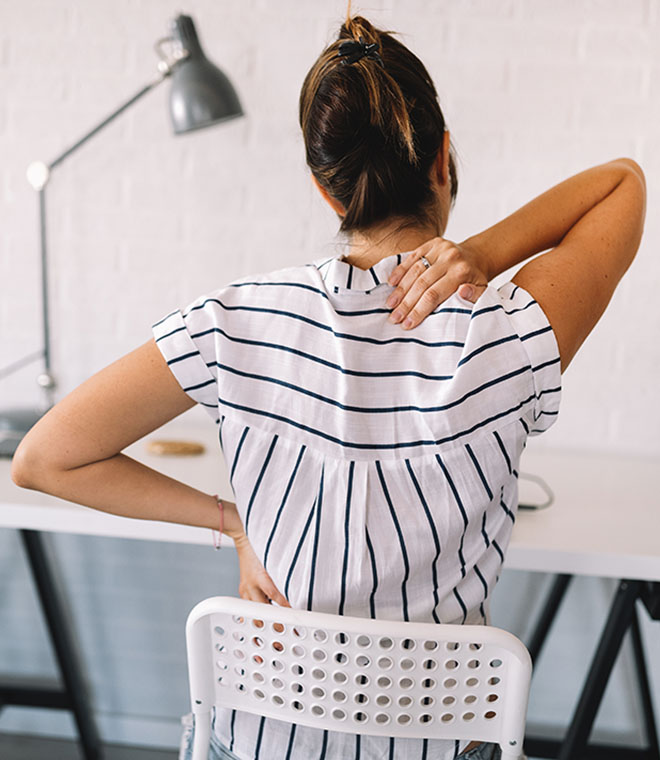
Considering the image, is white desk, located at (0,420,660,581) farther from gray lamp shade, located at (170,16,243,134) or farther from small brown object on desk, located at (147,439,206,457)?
gray lamp shade, located at (170,16,243,134)

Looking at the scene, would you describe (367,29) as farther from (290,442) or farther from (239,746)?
(239,746)

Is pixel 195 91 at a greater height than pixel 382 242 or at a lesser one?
greater

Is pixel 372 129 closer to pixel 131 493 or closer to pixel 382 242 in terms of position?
pixel 382 242

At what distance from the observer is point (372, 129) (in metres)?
0.77

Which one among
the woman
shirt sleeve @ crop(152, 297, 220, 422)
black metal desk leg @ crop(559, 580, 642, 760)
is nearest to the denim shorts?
the woman

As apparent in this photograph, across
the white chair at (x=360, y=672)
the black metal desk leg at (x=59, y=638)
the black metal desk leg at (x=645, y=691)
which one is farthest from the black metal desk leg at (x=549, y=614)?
the black metal desk leg at (x=59, y=638)

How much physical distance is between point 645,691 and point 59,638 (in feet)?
4.21

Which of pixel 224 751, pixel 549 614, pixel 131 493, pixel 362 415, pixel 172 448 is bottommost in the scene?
pixel 549 614

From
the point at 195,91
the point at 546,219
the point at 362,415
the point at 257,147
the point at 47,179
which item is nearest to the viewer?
the point at 362,415

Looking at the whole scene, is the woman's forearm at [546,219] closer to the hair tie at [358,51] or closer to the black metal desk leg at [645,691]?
the hair tie at [358,51]

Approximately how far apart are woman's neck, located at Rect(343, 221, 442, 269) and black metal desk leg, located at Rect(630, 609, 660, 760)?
1.10 m

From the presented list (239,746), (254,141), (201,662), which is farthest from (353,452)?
(254,141)

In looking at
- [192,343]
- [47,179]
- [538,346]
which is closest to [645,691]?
[538,346]

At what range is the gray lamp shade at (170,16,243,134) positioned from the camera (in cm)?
148
